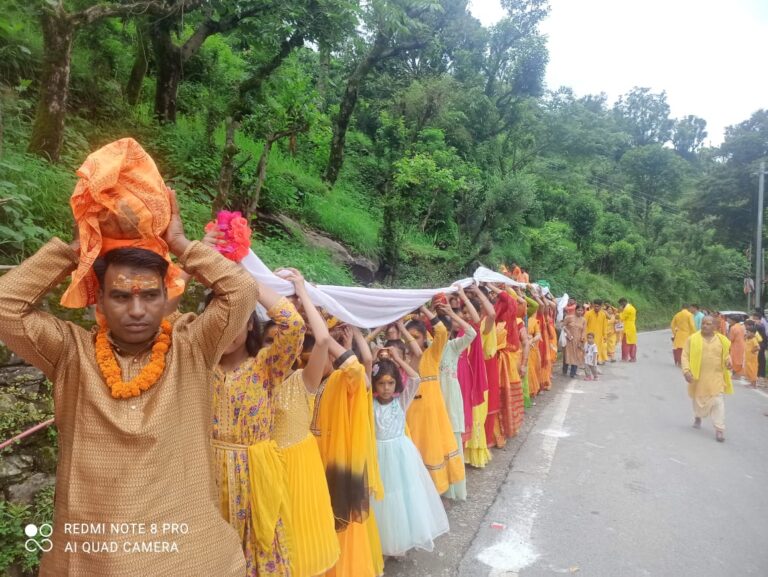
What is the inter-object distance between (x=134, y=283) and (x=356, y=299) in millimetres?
2146

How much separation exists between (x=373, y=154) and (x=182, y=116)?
7103mm

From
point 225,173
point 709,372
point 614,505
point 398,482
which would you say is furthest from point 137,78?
point 709,372

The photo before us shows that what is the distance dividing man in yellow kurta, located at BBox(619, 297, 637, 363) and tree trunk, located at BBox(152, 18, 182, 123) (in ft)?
44.2

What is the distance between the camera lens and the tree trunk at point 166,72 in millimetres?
8688

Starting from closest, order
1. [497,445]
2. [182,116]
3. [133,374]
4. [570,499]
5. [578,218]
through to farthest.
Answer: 1. [133,374]
2. [570,499]
3. [497,445]
4. [182,116]
5. [578,218]

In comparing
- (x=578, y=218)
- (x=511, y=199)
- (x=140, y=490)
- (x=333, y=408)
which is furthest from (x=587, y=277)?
(x=140, y=490)

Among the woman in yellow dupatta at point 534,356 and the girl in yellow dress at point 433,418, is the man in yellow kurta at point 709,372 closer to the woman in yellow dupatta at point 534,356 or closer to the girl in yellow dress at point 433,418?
the woman in yellow dupatta at point 534,356

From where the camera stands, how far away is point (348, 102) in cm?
1314

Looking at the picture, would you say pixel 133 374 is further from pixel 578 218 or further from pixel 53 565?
pixel 578 218

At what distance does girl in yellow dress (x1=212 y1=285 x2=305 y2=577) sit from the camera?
2.45 meters

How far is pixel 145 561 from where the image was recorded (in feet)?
5.57

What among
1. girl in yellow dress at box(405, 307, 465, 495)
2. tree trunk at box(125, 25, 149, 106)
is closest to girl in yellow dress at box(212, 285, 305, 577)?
girl in yellow dress at box(405, 307, 465, 495)

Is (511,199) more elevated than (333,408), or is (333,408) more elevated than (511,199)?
(511,199)

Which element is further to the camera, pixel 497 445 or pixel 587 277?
pixel 587 277
